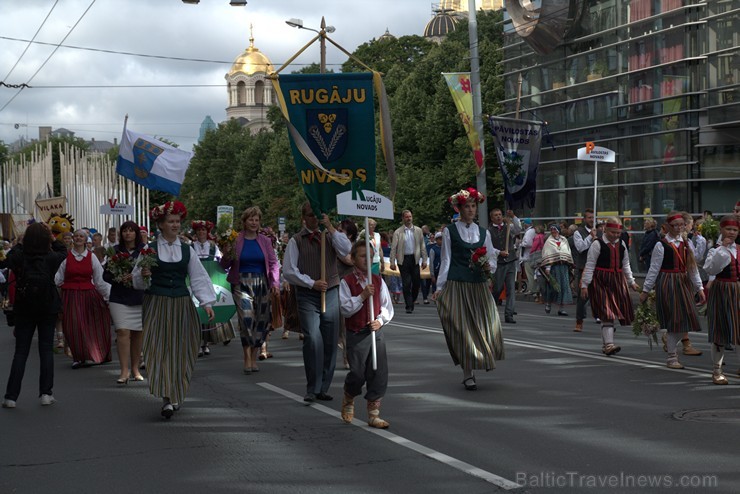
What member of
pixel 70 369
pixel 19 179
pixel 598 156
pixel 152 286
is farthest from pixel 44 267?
pixel 19 179

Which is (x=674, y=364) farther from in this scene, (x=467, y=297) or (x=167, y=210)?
(x=167, y=210)

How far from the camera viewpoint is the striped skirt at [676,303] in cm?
1164

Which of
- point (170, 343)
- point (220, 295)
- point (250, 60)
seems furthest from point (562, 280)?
point (250, 60)

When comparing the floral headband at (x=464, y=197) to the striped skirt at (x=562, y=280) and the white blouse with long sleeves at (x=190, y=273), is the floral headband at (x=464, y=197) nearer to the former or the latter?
the white blouse with long sleeves at (x=190, y=273)

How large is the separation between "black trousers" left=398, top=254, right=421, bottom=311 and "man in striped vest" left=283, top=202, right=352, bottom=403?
1130 centimetres

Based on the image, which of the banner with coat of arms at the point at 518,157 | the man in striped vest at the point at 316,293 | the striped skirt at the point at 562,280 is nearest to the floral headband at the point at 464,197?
the man in striped vest at the point at 316,293

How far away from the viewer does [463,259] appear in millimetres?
10742

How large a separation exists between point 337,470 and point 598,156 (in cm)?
1649

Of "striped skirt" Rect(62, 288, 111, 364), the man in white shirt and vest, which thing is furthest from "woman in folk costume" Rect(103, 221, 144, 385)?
the man in white shirt and vest

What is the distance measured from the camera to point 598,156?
2227 cm

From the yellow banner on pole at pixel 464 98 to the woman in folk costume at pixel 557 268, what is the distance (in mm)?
5457

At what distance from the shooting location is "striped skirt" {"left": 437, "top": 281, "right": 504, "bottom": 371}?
34.3ft

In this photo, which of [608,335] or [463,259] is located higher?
[463,259]

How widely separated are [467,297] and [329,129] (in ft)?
7.17
